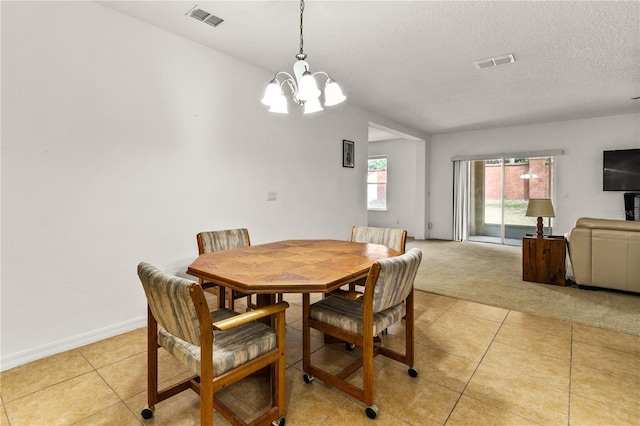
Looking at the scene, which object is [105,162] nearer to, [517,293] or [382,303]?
[382,303]

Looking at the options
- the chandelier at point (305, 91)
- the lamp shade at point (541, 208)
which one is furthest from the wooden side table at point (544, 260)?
the chandelier at point (305, 91)

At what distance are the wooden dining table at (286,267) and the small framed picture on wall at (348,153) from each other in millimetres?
2612

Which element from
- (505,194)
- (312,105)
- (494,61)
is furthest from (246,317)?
(505,194)

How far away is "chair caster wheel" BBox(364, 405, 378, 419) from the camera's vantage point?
1582 mm

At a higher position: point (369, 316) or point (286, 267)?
point (286, 267)

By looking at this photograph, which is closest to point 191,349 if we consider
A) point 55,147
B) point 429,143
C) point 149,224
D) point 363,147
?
point 149,224

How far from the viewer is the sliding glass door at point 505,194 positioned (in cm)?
676

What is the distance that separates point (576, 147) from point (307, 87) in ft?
22.4

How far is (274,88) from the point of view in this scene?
203 cm

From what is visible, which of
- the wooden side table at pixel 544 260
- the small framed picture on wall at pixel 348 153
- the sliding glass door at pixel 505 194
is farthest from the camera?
the sliding glass door at pixel 505 194

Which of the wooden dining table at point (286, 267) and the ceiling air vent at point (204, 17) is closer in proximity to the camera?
the wooden dining table at point (286, 267)

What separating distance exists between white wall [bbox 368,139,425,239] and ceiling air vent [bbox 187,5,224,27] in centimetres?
610

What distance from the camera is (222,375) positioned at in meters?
1.29

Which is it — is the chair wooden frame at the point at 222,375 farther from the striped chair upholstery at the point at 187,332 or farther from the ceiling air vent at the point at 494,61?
the ceiling air vent at the point at 494,61
